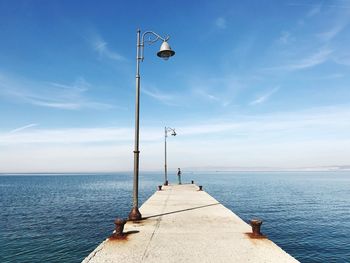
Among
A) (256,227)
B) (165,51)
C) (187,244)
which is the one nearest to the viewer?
(187,244)

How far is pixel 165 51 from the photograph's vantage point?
1205cm

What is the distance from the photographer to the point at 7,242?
1853 cm

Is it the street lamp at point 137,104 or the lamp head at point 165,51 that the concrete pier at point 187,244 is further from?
the lamp head at point 165,51

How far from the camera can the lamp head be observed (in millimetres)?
11961

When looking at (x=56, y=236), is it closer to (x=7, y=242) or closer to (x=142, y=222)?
(x=7, y=242)

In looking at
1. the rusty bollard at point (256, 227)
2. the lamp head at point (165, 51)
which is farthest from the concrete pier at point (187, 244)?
the lamp head at point (165, 51)

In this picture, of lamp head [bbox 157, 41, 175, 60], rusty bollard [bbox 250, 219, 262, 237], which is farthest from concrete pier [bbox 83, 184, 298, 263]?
lamp head [bbox 157, 41, 175, 60]

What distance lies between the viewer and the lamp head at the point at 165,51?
11961 mm

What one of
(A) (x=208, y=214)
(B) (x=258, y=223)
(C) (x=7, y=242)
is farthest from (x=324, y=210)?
(C) (x=7, y=242)

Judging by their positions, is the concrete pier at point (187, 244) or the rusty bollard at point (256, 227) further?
the rusty bollard at point (256, 227)

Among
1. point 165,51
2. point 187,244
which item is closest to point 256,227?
point 187,244

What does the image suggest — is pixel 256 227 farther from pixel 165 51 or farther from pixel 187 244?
pixel 165 51

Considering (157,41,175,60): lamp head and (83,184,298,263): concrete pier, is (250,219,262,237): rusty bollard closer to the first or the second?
(83,184,298,263): concrete pier

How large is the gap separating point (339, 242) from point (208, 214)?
12.1m
